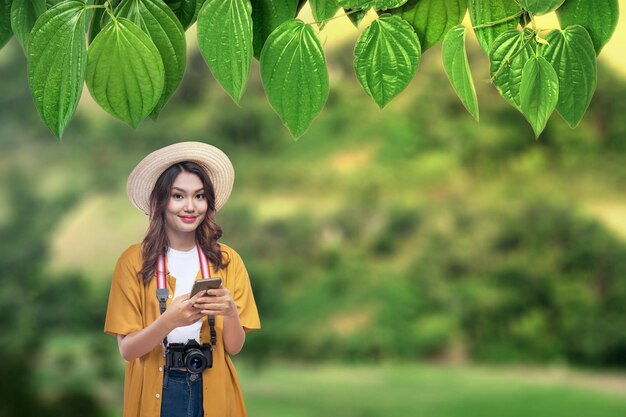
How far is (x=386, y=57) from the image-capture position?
26.3 inches

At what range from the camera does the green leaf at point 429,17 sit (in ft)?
2.27

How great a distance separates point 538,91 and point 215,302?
430mm

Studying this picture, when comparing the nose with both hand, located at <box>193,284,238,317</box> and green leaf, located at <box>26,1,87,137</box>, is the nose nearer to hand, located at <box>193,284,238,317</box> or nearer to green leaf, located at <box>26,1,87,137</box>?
hand, located at <box>193,284,238,317</box>

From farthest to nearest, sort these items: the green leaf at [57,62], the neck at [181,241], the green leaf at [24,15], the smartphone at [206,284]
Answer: the neck at [181,241]
the smartphone at [206,284]
the green leaf at [24,15]
the green leaf at [57,62]

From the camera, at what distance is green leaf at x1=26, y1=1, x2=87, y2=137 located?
63 centimetres

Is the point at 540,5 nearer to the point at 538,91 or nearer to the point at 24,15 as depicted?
the point at 538,91

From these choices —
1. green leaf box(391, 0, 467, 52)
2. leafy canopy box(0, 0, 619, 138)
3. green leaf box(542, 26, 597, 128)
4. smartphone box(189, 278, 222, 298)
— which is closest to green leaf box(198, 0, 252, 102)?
leafy canopy box(0, 0, 619, 138)

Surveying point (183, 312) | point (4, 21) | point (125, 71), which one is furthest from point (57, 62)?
point (183, 312)

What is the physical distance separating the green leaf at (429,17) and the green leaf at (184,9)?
160 mm

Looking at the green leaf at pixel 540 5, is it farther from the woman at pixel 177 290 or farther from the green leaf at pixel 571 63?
the woman at pixel 177 290

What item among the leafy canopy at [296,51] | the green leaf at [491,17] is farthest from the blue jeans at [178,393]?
the green leaf at [491,17]

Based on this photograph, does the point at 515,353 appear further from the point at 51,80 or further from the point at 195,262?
the point at 51,80

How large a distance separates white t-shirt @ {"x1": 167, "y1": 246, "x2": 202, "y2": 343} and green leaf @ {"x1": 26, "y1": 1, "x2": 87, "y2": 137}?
15.8 inches

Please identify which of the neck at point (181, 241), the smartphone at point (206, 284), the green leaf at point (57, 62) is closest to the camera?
the green leaf at point (57, 62)
